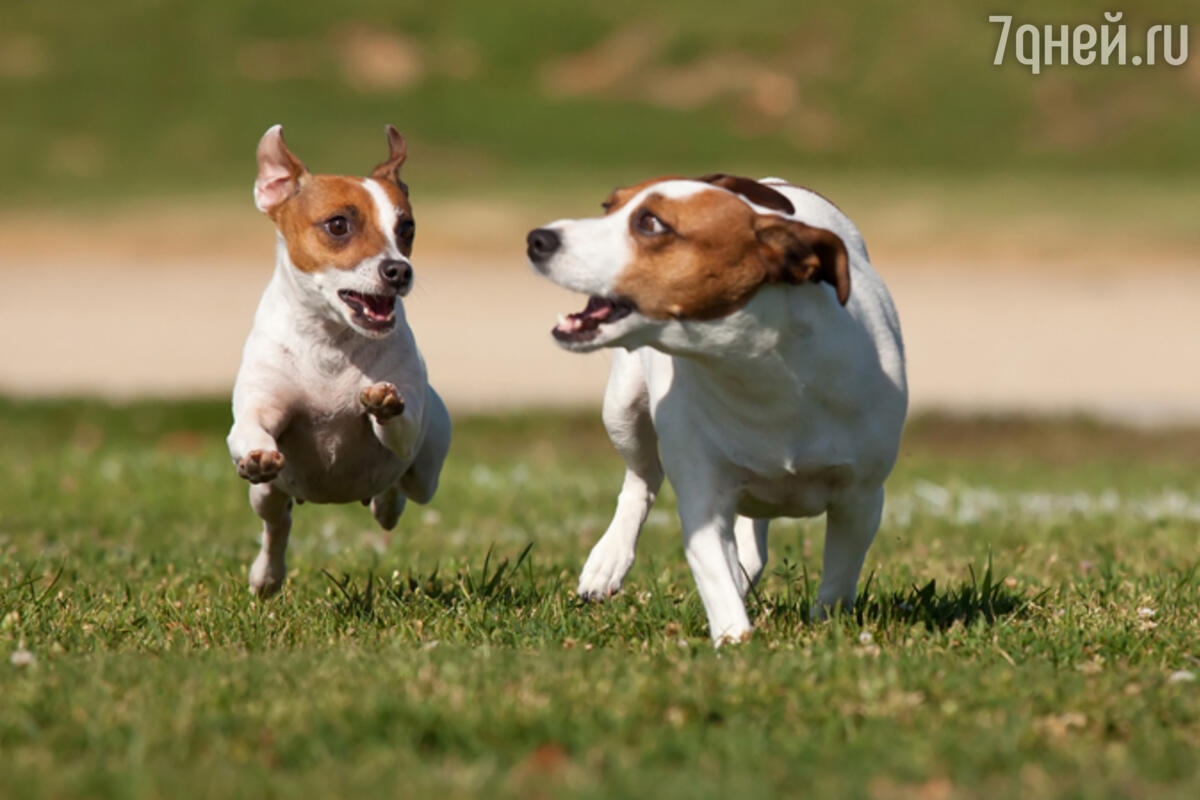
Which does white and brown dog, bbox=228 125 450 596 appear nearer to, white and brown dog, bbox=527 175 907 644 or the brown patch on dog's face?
white and brown dog, bbox=527 175 907 644

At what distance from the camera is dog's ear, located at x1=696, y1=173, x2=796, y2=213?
577cm

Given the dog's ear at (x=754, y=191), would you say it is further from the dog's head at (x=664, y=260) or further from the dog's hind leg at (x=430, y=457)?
the dog's hind leg at (x=430, y=457)

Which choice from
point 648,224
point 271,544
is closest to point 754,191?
point 648,224

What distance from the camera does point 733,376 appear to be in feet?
18.5

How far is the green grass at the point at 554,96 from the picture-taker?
53.1 m

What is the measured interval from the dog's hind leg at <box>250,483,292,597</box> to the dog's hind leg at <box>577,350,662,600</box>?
134 centimetres

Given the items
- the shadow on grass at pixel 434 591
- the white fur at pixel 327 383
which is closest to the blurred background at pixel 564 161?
the shadow on grass at pixel 434 591

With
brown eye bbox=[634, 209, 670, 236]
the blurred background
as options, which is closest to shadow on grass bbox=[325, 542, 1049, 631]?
brown eye bbox=[634, 209, 670, 236]

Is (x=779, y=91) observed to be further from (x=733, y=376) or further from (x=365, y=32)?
(x=733, y=376)

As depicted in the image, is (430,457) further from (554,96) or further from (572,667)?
(554,96)

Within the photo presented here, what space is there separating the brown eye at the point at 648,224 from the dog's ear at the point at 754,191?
0.39m

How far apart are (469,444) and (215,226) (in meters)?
24.4

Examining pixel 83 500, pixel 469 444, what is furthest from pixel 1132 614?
pixel 469 444

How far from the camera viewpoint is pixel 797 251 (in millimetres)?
5414
